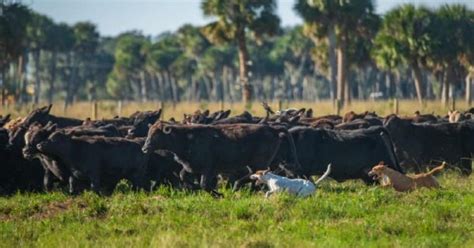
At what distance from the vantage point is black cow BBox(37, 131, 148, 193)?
15.9m

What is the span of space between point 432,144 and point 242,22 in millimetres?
31283

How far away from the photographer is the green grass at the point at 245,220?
1120 centimetres

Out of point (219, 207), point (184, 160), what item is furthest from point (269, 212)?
point (184, 160)

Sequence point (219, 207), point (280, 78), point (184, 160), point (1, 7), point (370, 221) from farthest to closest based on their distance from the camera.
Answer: point (280, 78) → point (1, 7) → point (184, 160) → point (219, 207) → point (370, 221)

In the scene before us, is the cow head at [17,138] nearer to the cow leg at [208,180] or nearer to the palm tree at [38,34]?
the cow leg at [208,180]

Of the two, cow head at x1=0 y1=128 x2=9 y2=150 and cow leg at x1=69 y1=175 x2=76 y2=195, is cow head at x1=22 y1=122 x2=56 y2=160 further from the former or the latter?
cow head at x1=0 y1=128 x2=9 y2=150

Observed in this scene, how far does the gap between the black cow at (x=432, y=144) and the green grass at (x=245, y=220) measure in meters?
4.66

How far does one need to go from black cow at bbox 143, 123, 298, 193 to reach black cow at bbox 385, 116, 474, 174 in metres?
4.43

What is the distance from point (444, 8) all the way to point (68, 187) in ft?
125

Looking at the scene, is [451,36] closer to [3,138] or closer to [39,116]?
[39,116]

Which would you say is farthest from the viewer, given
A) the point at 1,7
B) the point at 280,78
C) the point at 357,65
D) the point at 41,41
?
the point at 280,78

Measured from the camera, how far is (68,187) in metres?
16.8

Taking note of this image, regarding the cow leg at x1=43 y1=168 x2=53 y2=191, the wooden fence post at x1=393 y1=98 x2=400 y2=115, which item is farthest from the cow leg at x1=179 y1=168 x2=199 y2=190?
the wooden fence post at x1=393 y1=98 x2=400 y2=115

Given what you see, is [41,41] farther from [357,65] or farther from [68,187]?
→ [68,187]
